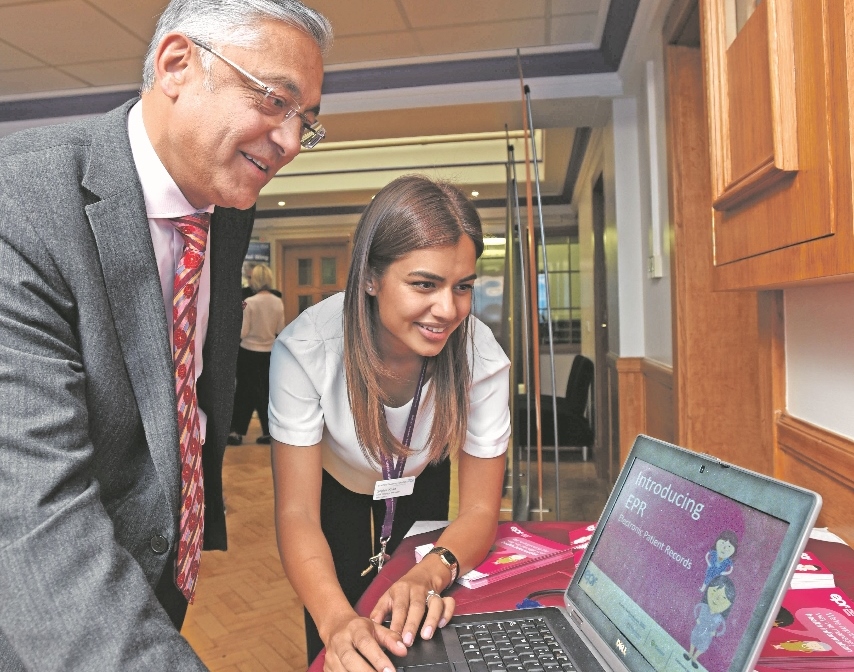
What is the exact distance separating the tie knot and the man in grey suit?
13 millimetres

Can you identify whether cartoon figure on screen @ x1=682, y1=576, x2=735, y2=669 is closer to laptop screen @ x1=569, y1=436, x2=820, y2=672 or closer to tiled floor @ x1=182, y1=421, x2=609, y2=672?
laptop screen @ x1=569, y1=436, x2=820, y2=672

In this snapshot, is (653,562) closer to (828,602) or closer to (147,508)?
(828,602)

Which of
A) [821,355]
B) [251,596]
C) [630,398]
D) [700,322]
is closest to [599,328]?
[630,398]

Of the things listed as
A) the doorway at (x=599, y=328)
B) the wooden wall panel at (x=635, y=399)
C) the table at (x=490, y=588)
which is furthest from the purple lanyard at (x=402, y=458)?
the doorway at (x=599, y=328)

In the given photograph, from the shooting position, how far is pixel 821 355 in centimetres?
129

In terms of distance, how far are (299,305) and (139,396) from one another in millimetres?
8769

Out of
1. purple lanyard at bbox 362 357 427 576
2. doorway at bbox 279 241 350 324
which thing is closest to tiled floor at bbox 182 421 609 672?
purple lanyard at bbox 362 357 427 576

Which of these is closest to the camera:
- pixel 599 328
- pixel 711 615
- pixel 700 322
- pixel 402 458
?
pixel 711 615

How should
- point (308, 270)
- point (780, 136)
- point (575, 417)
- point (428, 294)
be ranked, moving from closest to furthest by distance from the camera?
point (780, 136), point (428, 294), point (575, 417), point (308, 270)

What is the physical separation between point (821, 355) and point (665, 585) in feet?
2.72

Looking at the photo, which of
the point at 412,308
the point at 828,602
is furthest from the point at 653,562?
the point at 412,308

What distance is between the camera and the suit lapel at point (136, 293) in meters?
0.91

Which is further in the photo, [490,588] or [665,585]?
[490,588]

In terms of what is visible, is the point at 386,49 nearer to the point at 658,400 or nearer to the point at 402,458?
the point at 658,400
